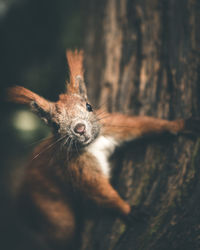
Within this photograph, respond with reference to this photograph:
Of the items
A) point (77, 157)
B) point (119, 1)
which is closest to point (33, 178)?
point (77, 157)

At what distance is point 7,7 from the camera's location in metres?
3.28

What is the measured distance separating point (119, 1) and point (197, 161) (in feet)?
6.34

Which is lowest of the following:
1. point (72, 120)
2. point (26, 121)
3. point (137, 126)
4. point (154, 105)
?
A: point (72, 120)

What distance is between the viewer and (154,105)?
1977 mm

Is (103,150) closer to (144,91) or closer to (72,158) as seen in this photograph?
(72,158)

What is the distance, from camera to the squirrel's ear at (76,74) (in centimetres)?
148

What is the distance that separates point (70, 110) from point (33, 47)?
102 inches

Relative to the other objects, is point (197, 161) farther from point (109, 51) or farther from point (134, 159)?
point (109, 51)

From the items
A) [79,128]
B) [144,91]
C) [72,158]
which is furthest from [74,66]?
[144,91]

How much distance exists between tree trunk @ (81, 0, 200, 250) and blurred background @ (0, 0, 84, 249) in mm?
1203

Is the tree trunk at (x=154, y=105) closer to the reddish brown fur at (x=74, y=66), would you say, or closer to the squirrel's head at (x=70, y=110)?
the squirrel's head at (x=70, y=110)

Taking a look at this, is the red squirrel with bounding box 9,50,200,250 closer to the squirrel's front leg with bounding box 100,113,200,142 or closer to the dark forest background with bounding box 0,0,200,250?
the squirrel's front leg with bounding box 100,113,200,142

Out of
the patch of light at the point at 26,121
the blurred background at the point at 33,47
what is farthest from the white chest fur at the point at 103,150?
the patch of light at the point at 26,121

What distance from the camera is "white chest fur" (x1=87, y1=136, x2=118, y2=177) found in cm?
180
